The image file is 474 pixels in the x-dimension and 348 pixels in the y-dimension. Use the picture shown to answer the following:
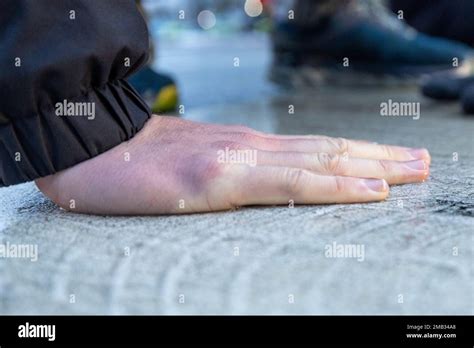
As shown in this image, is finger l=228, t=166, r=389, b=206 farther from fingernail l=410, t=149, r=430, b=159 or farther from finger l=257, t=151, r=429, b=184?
fingernail l=410, t=149, r=430, b=159

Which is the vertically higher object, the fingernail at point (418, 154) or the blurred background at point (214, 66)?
the blurred background at point (214, 66)

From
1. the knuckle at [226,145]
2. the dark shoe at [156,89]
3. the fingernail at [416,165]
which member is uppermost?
the dark shoe at [156,89]

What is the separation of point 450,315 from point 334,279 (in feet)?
0.41

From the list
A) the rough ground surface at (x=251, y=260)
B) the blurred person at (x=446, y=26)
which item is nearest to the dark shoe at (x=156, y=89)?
the blurred person at (x=446, y=26)

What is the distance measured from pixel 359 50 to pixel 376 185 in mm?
2055

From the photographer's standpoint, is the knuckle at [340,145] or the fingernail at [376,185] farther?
the knuckle at [340,145]

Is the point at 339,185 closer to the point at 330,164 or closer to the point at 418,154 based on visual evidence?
the point at 330,164

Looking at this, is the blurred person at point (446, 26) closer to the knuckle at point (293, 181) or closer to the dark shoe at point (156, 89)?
the dark shoe at point (156, 89)

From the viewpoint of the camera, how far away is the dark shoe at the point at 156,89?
2.08 m

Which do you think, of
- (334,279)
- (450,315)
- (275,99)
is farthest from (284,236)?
(275,99)

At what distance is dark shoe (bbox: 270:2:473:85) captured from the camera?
9.55 ft

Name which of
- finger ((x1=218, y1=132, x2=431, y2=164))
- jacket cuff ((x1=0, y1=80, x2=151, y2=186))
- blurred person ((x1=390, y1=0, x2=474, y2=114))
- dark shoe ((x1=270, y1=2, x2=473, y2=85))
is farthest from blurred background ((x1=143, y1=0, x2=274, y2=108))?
jacket cuff ((x1=0, y1=80, x2=151, y2=186))

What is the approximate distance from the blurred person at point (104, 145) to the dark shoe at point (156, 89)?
103 centimetres

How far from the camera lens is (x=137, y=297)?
2.33 ft
